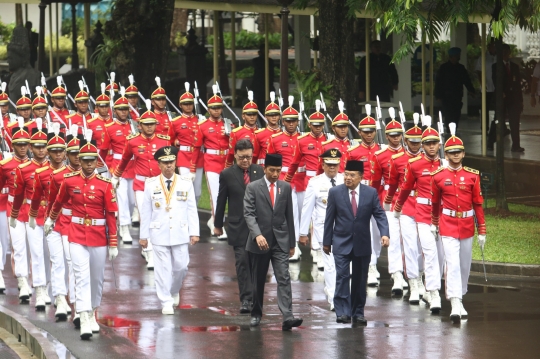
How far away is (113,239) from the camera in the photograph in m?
12.8

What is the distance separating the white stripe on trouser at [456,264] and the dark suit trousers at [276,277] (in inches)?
71.3

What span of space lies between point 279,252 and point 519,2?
6.63m

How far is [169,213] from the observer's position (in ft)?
45.3

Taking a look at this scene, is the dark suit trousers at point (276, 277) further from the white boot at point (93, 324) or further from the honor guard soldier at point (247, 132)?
the honor guard soldier at point (247, 132)

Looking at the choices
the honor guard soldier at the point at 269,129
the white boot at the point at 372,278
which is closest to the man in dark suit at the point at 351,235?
the white boot at the point at 372,278

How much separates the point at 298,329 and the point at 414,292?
2.09 m

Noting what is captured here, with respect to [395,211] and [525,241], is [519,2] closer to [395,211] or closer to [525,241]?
[525,241]

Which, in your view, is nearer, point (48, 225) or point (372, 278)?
point (48, 225)

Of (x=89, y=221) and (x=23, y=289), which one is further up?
(x=89, y=221)

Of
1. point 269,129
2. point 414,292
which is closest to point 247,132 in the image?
point 269,129

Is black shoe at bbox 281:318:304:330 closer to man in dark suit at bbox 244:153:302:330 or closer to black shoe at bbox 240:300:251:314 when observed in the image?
man in dark suit at bbox 244:153:302:330

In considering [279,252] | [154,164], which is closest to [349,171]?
[279,252]

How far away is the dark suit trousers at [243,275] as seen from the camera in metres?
13.7

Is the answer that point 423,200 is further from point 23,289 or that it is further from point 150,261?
point 23,289
